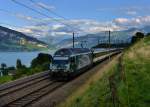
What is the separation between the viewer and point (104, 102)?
20906 mm

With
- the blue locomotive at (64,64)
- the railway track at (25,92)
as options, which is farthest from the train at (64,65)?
the railway track at (25,92)

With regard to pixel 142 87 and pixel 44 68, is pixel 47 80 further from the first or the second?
pixel 142 87

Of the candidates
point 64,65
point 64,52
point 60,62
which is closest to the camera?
point 64,65

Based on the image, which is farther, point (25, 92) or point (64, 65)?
point (64, 65)

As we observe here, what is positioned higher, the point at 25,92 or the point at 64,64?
the point at 64,64

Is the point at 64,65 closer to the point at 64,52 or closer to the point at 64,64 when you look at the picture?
the point at 64,64

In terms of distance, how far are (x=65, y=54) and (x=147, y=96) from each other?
24008mm

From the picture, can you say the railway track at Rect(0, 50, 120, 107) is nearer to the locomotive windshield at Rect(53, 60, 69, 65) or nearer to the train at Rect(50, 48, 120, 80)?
the train at Rect(50, 48, 120, 80)

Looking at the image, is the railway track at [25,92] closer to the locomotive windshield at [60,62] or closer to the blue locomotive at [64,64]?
the blue locomotive at [64,64]

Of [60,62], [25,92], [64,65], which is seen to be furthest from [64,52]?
[25,92]

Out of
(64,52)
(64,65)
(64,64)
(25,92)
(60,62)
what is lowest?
(25,92)

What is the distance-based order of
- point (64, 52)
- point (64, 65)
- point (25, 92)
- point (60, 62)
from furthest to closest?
point (64, 52), point (60, 62), point (64, 65), point (25, 92)

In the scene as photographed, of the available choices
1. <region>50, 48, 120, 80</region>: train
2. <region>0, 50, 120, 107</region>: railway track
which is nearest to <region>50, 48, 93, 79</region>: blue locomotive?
<region>50, 48, 120, 80</region>: train

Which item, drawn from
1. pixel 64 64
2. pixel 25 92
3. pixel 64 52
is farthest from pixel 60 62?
pixel 25 92
